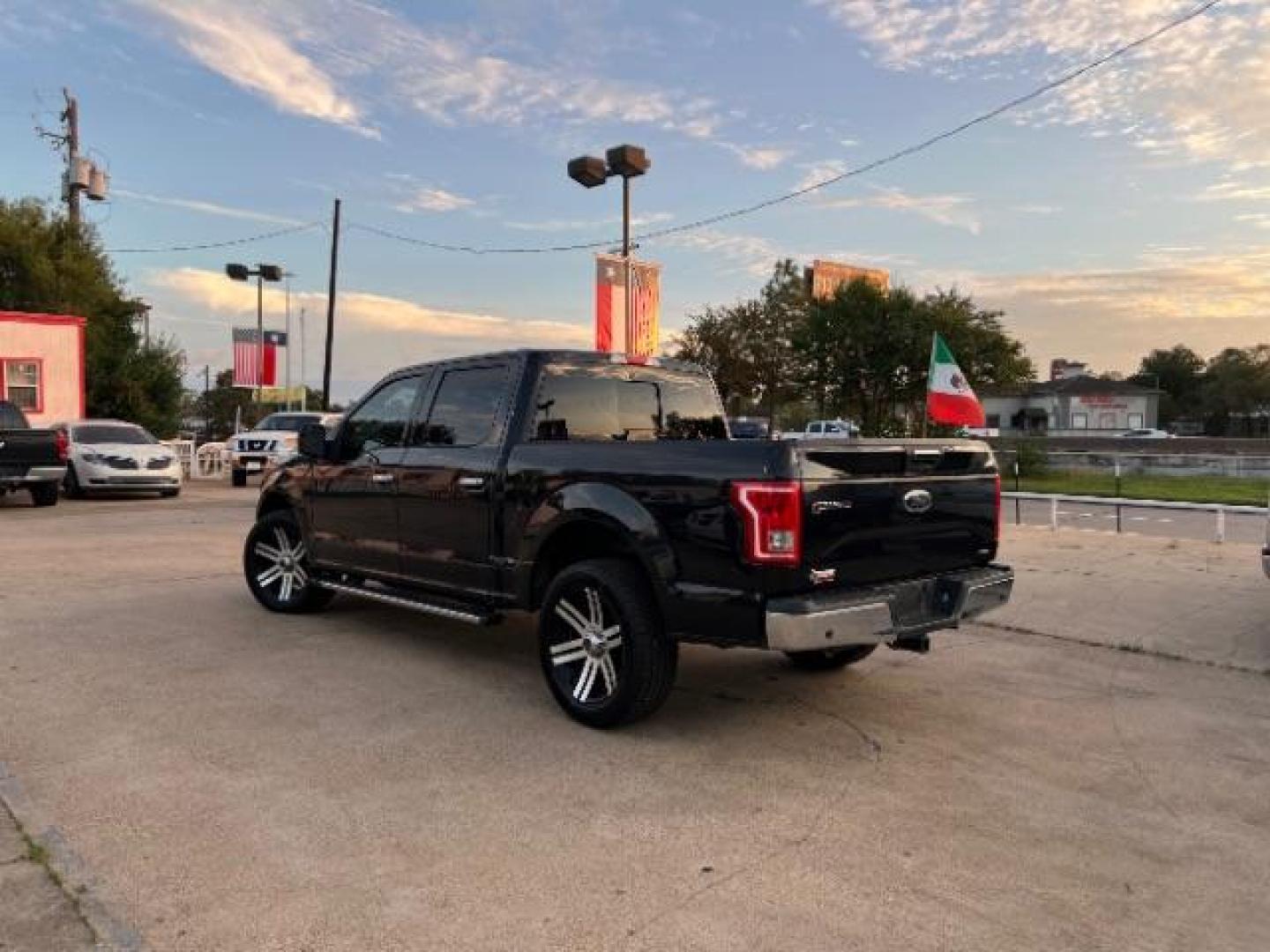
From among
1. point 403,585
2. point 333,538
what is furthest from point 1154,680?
point 333,538

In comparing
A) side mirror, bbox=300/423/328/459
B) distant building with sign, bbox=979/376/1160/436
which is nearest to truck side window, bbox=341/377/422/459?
side mirror, bbox=300/423/328/459

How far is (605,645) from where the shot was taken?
15.9 ft

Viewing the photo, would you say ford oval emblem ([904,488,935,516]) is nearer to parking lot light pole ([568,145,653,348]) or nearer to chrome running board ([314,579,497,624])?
chrome running board ([314,579,497,624])

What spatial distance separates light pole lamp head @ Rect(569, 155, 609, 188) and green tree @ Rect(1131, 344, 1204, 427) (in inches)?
3624

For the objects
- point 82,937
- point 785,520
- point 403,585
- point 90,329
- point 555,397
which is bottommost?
point 82,937

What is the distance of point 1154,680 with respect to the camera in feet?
20.1

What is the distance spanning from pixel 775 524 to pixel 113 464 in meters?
17.0

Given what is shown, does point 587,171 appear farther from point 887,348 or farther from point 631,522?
A: point 887,348

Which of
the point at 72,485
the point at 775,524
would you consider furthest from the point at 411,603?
the point at 72,485

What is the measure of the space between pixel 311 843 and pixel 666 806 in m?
1.32

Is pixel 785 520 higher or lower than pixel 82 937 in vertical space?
higher

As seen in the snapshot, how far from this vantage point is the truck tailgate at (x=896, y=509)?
4324 millimetres

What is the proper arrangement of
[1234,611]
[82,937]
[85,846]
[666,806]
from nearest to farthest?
[82,937], [85,846], [666,806], [1234,611]

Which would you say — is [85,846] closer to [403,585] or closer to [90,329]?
[403,585]
